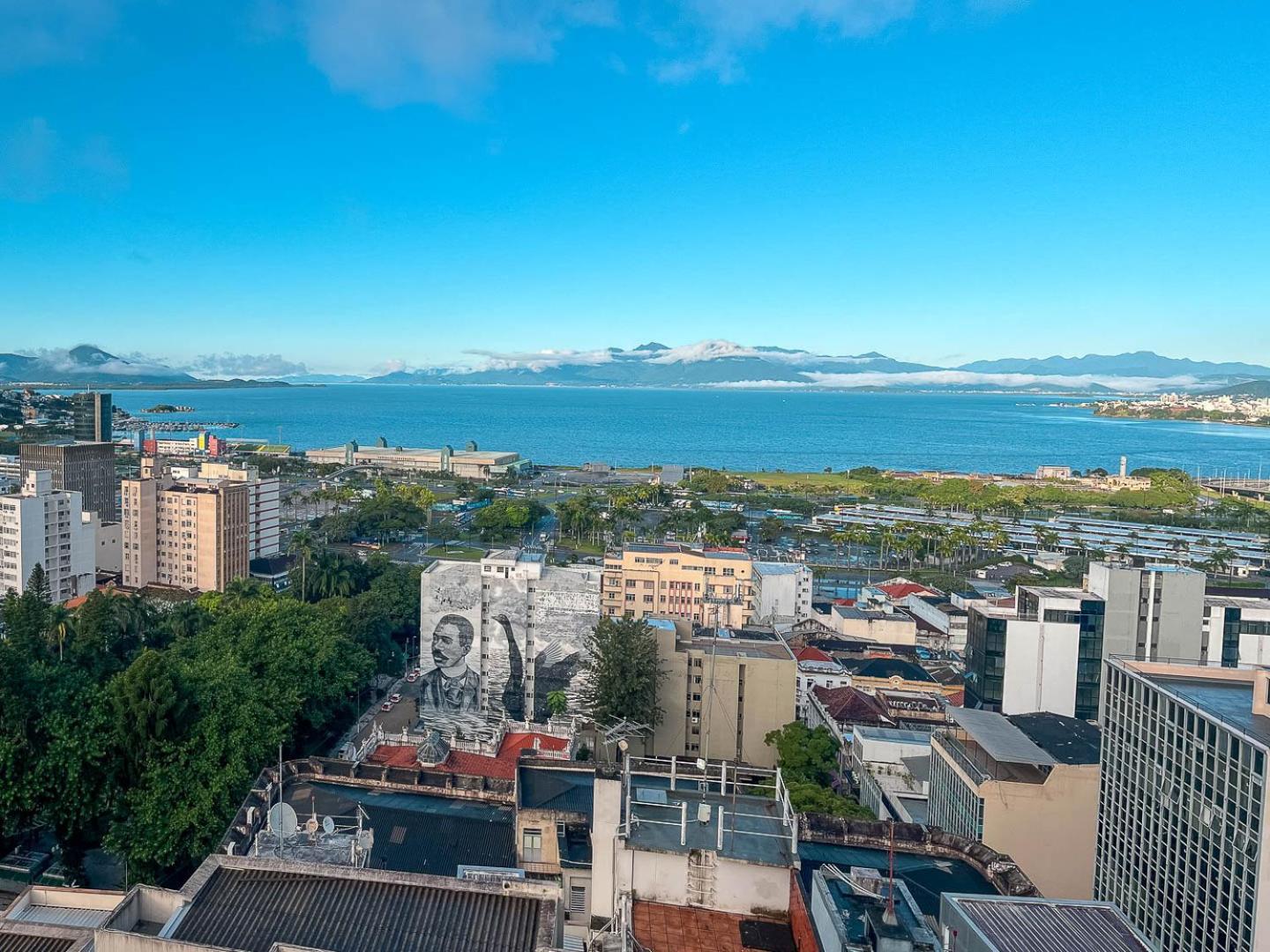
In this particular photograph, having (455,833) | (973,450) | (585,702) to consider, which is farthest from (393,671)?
(973,450)

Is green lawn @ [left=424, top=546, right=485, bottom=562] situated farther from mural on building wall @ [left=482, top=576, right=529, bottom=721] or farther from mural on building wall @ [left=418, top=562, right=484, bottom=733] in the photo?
mural on building wall @ [left=482, top=576, right=529, bottom=721]

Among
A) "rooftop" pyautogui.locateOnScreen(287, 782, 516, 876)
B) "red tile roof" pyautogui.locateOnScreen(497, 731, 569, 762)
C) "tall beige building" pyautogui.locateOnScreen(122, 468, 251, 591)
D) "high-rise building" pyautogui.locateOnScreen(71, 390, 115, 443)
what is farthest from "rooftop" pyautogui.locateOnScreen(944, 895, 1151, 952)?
"high-rise building" pyautogui.locateOnScreen(71, 390, 115, 443)

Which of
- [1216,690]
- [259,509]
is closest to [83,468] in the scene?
[259,509]

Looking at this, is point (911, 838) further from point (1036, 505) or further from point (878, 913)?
point (1036, 505)

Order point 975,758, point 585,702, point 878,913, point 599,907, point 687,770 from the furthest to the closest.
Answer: point 585,702
point 975,758
point 687,770
point 599,907
point 878,913

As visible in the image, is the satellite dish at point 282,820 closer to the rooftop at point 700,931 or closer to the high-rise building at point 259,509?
the rooftop at point 700,931
